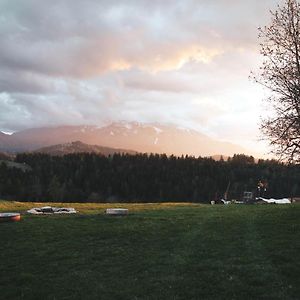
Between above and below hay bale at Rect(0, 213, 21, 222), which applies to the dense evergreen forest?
above

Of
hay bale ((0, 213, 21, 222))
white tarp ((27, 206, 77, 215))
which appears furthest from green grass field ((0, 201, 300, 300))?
white tarp ((27, 206, 77, 215))

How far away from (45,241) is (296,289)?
1618 centimetres

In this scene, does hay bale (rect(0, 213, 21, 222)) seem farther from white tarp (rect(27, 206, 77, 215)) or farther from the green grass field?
white tarp (rect(27, 206, 77, 215))

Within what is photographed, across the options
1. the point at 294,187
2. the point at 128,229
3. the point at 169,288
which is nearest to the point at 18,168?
the point at 294,187

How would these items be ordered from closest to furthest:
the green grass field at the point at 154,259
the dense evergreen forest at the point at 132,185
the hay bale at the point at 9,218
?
the green grass field at the point at 154,259, the hay bale at the point at 9,218, the dense evergreen forest at the point at 132,185

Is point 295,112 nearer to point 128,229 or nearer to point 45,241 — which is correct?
point 128,229

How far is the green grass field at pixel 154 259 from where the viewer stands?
16594 millimetres

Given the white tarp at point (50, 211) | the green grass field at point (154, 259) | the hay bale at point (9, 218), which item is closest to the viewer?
the green grass field at point (154, 259)

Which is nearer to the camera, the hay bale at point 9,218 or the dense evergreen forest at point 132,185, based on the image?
the hay bale at point 9,218

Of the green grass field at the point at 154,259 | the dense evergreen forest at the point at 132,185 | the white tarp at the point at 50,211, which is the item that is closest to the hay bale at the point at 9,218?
the green grass field at the point at 154,259

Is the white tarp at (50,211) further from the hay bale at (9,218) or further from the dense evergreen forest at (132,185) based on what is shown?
the dense evergreen forest at (132,185)

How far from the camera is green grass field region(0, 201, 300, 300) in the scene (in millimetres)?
16594

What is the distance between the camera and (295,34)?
29.9 metres

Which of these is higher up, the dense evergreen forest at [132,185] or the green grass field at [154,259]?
the dense evergreen forest at [132,185]
